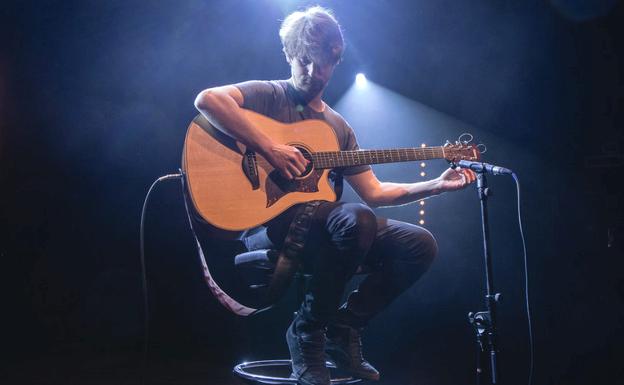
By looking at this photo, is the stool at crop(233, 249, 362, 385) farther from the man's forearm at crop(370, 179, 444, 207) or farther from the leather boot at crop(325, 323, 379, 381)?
the man's forearm at crop(370, 179, 444, 207)

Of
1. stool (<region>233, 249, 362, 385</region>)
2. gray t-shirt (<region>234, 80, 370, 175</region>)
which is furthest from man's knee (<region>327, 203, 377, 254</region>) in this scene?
gray t-shirt (<region>234, 80, 370, 175</region>)

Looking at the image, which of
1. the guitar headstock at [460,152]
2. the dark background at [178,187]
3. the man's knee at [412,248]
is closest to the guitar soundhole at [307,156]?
the man's knee at [412,248]

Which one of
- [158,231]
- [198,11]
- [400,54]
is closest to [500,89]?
[400,54]

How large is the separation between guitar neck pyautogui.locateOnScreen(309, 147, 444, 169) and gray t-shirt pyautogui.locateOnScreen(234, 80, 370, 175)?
0.11 metres

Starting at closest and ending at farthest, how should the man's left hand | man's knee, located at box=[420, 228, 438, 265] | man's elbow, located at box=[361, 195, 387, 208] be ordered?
1. man's knee, located at box=[420, 228, 438, 265]
2. the man's left hand
3. man's elbow, located at box=[361, 195, 387, 208]

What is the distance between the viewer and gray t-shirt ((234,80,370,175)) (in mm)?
2436

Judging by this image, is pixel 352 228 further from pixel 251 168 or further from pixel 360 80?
pixel 360 80

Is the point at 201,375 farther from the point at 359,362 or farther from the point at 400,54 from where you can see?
the point at 400,54

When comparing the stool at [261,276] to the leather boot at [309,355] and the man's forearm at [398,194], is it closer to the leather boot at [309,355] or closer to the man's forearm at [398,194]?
the leather boot at [309,355]

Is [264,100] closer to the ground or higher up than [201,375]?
higher up

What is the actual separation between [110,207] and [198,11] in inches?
57.1

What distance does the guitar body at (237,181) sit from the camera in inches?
85.3

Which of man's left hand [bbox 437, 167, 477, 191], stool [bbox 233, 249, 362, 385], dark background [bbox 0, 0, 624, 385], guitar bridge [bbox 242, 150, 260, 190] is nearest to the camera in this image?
stool [bbox 233, 249, 362, 385]

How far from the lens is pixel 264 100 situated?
8.08 ft
